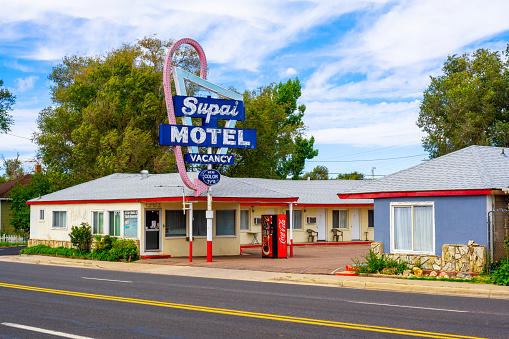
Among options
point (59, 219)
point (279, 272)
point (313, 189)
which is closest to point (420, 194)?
Answer: point (279, 272)

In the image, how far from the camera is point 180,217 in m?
30.5

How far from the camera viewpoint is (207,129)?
26828mm

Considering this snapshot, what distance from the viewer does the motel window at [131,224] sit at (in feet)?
98.0

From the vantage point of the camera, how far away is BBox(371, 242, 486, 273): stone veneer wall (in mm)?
19094

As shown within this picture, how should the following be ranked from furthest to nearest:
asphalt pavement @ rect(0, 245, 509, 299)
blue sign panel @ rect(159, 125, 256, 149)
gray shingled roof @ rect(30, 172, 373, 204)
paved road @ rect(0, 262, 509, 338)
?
gray shingled roof @ rect(30, 172, 373, 204) → blue sign panel @ rect(159, 125, 256, 149) → asphalt pavement @ rect(0, 245, 509, 299) → paved road @ rect(0, 262, 509, 338)

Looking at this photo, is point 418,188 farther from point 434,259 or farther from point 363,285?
point 363,285

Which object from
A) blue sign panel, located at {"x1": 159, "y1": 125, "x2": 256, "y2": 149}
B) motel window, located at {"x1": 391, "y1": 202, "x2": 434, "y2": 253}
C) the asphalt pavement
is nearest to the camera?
the asphalt pavement

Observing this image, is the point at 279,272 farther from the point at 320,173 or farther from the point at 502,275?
the point at 320,173

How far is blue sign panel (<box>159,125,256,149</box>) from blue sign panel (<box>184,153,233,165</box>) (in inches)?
20.1

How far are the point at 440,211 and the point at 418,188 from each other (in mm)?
1090

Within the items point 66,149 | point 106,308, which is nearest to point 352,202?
point 66,149

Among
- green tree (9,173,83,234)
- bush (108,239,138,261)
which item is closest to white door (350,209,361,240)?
bush (108,239,138,261)

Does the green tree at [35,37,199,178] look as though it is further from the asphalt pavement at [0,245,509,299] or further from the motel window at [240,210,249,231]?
the asphalt pavement at [0,245,509,299]

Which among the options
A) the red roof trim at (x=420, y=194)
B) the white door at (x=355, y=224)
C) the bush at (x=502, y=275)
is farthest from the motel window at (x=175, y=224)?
the bush at (x=502, y=275)
